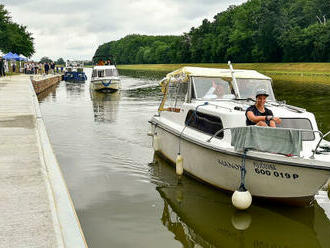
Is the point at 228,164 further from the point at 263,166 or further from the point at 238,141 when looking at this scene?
the point at 263,166

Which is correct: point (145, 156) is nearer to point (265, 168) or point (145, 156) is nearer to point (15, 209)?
point (265, 168)

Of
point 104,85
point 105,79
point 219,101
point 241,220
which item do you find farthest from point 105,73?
point 241,220

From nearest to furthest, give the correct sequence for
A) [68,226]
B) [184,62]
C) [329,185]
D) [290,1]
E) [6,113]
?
[68,226] → [329,185] → [6,113] → [290,1] → [184,62]

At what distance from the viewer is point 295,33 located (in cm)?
8431

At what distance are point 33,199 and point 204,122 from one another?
16.4 ft

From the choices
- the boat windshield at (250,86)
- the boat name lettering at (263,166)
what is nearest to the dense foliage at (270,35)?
the boat windshield at (250,86)

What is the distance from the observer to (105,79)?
40125mm

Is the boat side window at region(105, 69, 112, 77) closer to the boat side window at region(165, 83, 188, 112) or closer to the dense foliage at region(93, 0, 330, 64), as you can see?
the dense foliage at region(93, 0, 330, 64)

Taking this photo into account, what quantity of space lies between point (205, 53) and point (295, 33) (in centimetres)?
4581

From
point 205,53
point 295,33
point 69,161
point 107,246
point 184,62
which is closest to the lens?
point 107,246

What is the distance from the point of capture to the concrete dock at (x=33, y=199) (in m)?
5.46

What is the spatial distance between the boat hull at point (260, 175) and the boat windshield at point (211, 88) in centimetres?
186

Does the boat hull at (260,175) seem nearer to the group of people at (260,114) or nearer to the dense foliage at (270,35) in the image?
the group of people at (260,114)

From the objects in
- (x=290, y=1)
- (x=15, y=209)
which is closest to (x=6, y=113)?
(x=15, y=209)
